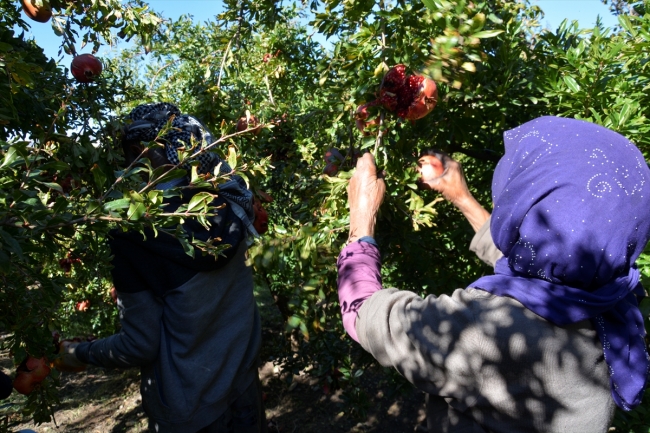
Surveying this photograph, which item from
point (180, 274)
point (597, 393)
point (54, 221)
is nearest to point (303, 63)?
point (180, 274)

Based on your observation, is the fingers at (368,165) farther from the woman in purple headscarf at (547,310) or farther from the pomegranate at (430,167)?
the woman in purple headscarf at (547,310)

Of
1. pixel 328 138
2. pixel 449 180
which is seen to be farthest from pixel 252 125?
pixel 449 180

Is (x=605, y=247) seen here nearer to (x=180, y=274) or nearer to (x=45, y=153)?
(x=180, y=274)

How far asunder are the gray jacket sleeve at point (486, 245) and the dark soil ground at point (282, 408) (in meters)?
1.93

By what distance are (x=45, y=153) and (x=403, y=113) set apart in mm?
1176

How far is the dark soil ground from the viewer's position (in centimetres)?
361

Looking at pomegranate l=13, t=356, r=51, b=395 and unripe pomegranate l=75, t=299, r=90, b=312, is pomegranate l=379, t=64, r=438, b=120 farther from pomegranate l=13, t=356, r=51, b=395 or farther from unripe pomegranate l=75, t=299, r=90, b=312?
unripe pomegranate l=75, t=299, r=90, b=312

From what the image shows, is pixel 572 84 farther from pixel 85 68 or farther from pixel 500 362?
pixel 85 68

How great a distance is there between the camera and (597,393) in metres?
1.06

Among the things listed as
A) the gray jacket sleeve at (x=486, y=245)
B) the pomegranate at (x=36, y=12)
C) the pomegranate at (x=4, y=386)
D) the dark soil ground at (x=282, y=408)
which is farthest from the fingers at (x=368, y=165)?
the dark soil ground at (x=282, y=408)

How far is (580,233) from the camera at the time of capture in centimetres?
96

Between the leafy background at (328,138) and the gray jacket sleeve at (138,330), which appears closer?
the leafy background at (328,138)

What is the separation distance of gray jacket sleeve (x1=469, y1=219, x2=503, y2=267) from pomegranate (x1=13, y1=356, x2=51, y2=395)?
158 centimetres

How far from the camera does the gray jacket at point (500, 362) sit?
1.01 m
